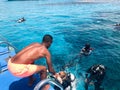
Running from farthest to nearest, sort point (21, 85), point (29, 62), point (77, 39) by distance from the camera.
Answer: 1. point (77, 39)
2. point (21, 85)
3. point (29, 62)

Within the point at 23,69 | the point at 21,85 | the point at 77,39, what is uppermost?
the point at 23,69

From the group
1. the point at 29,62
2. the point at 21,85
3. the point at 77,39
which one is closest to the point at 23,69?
the point at 29,62

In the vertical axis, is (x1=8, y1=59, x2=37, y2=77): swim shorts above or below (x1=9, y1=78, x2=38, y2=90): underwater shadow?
above

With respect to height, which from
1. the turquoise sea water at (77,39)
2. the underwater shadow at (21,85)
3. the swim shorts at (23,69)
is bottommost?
the turquoise sea water at (77,39)

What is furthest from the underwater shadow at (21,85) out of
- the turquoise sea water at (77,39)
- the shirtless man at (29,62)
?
the turquoise sea water at (77,39)

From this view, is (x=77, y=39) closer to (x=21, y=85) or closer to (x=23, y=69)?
(x=21, y=85)

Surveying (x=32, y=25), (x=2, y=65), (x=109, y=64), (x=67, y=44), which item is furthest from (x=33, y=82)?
(x=32, y=25)

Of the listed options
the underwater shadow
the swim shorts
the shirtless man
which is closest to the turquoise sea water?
the underwater shadow

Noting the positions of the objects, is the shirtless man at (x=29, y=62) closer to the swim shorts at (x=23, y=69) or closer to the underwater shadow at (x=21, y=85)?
the swim shorts at (x=23, y=69)

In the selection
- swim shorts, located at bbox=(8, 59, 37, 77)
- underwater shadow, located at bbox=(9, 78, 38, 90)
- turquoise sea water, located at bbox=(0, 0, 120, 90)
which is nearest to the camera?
swim shorts, located at bbox=(8, 59, 37, 77)

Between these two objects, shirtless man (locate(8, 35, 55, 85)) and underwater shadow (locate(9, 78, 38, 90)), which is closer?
shirtless man (locate(8, 35, 55, 85))

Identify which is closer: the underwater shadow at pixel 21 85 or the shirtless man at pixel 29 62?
the shirtless man at pixel 29 62

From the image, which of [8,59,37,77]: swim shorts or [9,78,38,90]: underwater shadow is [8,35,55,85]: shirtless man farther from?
[9,78,38,90]: underwater shadow

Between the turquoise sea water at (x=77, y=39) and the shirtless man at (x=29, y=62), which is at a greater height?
the shirtless man at (x=29, y=62)
